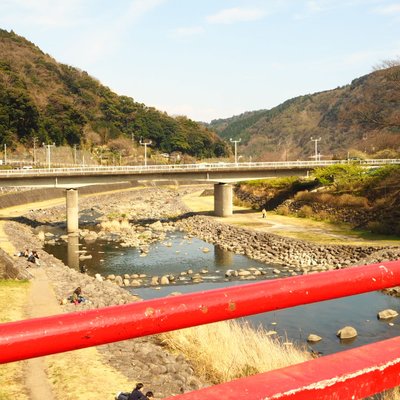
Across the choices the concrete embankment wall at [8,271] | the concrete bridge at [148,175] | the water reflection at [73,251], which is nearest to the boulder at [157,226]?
the concrete bridge at [148,175]

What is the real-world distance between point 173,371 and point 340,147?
174m

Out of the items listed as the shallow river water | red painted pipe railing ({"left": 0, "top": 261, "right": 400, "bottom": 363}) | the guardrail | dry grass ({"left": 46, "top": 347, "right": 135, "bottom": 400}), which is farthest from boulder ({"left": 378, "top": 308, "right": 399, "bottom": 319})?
the guardrail

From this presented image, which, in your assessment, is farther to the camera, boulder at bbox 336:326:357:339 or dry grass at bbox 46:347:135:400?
boulder at bbox 336:326:357:339

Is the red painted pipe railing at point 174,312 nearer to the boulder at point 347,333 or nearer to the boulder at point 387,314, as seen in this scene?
the boulder at point 347,333

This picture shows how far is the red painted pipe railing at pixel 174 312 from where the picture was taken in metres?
1.60

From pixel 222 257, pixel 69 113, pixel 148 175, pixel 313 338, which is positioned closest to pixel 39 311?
pixel 313 338

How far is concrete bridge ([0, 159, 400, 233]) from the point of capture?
4912cm

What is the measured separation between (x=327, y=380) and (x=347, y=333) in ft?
53.4

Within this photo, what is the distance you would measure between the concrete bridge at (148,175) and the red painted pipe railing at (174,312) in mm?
46793

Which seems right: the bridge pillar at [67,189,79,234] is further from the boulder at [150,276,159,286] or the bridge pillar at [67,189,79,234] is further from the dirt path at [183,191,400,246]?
the boulder at [150,276,159,286]

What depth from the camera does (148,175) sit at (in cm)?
5356

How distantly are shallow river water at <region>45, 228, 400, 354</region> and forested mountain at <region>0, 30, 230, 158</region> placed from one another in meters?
57.5

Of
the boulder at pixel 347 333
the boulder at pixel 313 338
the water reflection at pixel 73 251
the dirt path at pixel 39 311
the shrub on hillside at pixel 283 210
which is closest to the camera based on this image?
the dirt path at pixel 39 311

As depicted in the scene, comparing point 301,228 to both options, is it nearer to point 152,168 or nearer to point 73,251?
point 152,168
